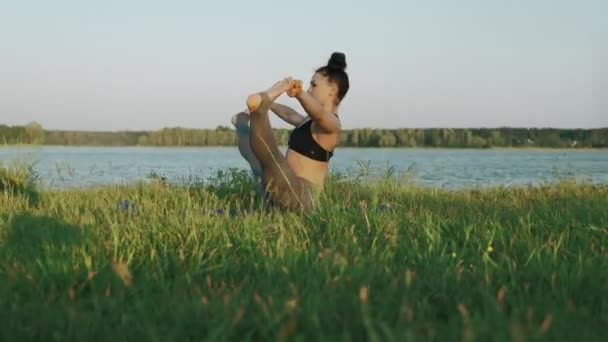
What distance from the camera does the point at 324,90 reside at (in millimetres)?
5582

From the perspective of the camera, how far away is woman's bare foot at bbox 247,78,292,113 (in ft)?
15.4

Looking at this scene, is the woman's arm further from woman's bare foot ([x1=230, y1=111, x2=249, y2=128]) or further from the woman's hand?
the woman's hand

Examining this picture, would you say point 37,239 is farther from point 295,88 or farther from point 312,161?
point 312,161

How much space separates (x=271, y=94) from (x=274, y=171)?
61 cm

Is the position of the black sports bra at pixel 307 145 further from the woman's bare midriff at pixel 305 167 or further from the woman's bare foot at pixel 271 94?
the woman's bare foot at pixel 271 94

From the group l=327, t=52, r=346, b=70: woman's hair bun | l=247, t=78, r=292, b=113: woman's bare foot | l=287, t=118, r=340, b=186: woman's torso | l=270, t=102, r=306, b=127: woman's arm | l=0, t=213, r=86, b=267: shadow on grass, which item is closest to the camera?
l=0, t=213, r=86, b=267: shadow on grass

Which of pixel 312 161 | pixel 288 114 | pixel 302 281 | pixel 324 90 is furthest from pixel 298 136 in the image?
pixel 302 281

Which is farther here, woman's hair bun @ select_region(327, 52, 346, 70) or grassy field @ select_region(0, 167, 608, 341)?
woman's hair bun @ select_region(327, 52, 346, 70)

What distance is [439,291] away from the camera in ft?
8.13

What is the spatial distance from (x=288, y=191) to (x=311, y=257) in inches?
80.5

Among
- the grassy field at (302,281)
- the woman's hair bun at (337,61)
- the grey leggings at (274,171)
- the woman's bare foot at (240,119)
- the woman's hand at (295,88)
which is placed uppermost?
the woman's hair bun at (337,61)

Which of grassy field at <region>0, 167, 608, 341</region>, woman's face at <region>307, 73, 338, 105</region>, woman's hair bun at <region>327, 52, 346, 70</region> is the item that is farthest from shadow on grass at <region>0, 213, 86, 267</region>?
woman's hair bun at <region>327, 52, 346, 70</region>

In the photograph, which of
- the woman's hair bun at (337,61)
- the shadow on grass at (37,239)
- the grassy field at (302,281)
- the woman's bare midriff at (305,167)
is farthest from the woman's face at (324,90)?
the shadow on grass at (37,239)

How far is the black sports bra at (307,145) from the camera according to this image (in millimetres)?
5500
